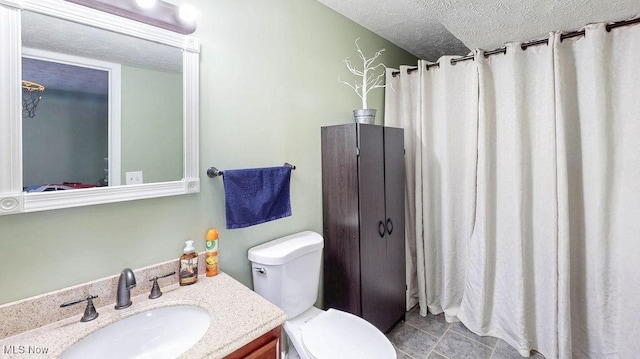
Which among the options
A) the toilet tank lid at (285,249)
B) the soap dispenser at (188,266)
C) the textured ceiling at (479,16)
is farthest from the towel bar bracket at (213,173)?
the textured ceiling at (479,16)

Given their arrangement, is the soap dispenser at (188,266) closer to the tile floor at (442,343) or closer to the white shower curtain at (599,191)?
the tile floor at (442,343)

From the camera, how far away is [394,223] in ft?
6.75

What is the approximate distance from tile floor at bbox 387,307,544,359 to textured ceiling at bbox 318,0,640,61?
2241mm

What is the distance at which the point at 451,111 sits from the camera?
214cm

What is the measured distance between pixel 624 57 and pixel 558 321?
63.3 inches

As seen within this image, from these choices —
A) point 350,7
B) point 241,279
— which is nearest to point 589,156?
point 350,7

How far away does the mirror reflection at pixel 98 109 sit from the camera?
93cm

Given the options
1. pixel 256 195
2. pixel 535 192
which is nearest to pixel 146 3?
pixel 256 195

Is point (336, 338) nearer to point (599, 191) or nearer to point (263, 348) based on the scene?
point (263, 348)

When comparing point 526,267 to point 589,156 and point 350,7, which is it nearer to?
point 589,156

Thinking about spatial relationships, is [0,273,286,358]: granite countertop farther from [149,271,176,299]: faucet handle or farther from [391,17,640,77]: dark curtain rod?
[391,17,640,77]: dark curtain rod

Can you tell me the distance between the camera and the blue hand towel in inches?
53.7

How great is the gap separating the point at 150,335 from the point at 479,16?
2.47 m

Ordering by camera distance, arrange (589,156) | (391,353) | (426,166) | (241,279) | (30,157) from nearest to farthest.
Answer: (30,157), (391,353), (241,279), (589,156), (426,166)
